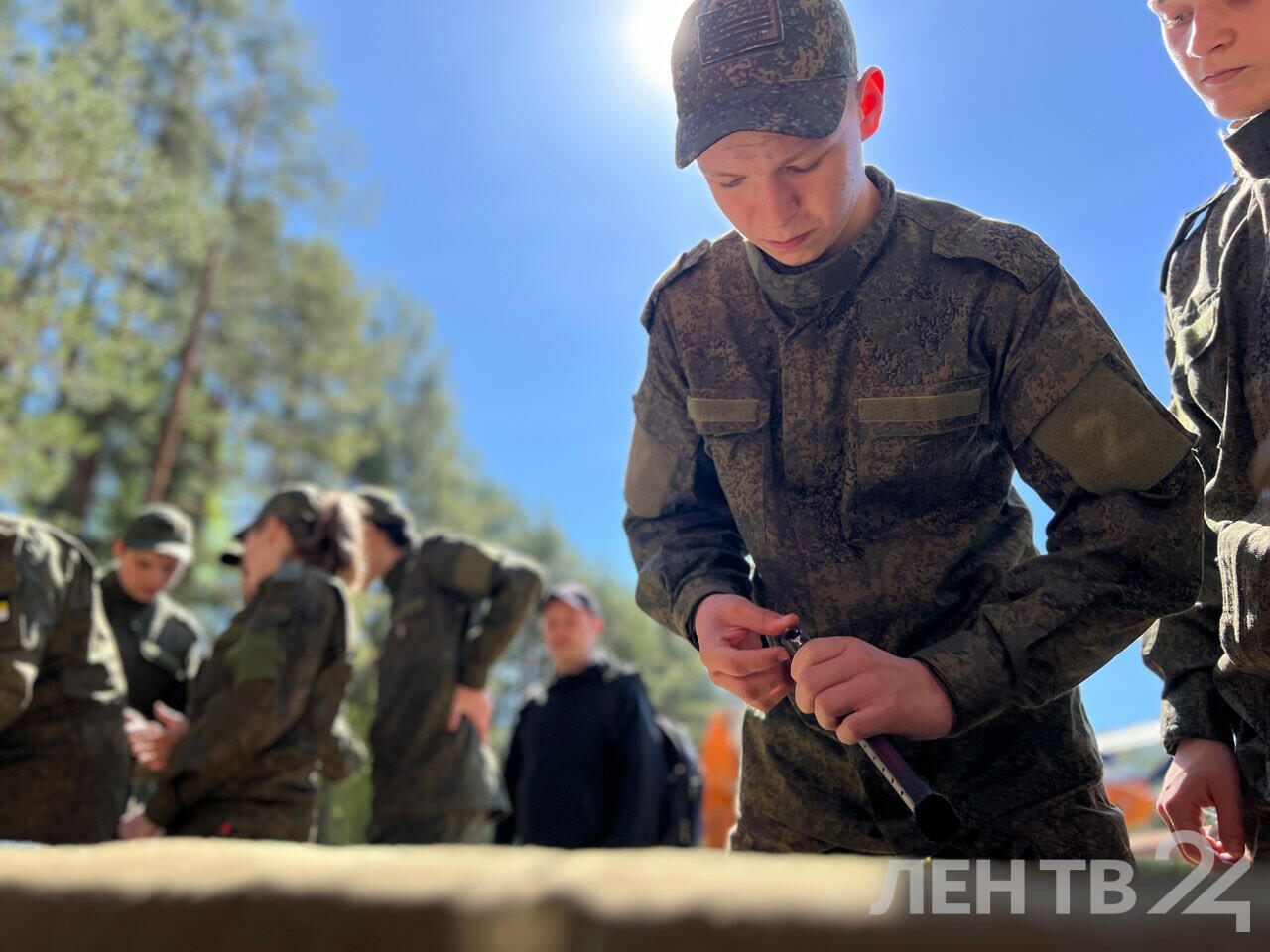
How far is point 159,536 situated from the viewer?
18.7 ft

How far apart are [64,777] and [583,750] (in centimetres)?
227

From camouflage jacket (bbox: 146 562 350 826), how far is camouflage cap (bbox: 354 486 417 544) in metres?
1.20

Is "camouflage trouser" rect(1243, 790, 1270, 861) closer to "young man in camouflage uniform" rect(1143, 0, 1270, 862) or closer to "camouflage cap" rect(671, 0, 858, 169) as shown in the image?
"young man in camouflage uniform" rect(1143, 0, 1270, 862)

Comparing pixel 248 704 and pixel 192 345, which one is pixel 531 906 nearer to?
pixel 248 704

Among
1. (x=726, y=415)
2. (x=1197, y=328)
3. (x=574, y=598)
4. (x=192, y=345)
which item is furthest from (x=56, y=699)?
(x=192, y=345)

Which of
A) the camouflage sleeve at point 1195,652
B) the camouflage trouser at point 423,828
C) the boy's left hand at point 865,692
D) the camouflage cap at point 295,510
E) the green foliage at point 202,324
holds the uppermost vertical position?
the green foliage at point 202,324

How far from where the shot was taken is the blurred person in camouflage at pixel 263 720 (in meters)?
3.79

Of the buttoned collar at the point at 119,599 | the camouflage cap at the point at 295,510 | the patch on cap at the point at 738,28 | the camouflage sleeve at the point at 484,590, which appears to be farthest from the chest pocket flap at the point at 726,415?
the buttoned collar at the point at 119,599

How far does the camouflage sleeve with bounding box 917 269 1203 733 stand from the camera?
4.66 ft

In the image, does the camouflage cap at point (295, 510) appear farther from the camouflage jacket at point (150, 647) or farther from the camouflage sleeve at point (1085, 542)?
the camouflage sleeve at point (1085, 542)

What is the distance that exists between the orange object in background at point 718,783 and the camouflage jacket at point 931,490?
679 cm

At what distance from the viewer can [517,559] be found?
5.37m

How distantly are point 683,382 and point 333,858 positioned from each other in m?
1.39

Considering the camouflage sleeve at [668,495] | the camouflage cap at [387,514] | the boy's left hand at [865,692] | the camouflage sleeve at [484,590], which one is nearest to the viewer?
the boy's left hand at [865,692]
